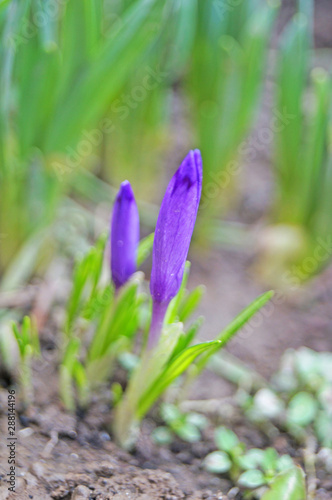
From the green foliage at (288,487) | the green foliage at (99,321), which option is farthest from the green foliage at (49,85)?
the green foliage at (288,487)

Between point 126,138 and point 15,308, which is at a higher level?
point 126,138

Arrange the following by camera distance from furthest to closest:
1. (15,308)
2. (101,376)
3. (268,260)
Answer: (268,260) → (15,308) → (101,376)

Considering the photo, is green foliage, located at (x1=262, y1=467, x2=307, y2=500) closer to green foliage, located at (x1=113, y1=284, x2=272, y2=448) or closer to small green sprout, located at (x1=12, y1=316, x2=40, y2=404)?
green foliage, located at (x1=113, y1=284, x2=272, y2=448)

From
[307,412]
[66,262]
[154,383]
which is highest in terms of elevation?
[66,262]

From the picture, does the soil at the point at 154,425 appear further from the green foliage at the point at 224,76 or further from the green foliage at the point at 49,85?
the green foliage at the point at 224,76

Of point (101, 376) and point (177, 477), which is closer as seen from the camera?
point (177, 477)

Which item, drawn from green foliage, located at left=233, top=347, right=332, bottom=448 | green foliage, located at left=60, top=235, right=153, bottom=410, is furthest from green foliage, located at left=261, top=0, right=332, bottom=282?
green foliage, located at left=60, top=235, right=153, bottom=410

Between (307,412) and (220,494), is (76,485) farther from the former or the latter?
(307,412)

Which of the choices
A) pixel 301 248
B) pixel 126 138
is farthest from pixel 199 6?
pixel 301 248
